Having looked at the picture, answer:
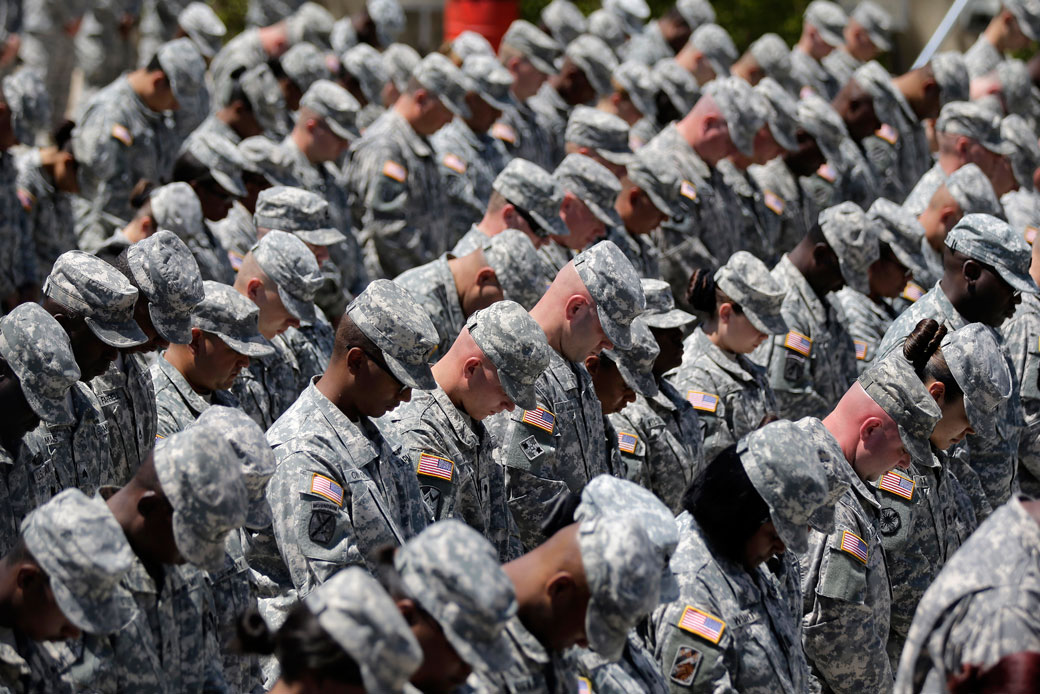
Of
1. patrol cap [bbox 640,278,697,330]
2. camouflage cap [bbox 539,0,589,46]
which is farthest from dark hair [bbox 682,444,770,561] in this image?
camouflage cap [bbox 539,0,589,46]

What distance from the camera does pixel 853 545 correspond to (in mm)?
4699

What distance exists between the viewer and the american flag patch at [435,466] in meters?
4.82

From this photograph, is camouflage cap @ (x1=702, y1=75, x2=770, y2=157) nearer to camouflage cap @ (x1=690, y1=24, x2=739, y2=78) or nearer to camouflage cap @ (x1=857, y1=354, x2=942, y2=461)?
camouflage cap @ (x1=690, y1=24, x2=739, y2=78)

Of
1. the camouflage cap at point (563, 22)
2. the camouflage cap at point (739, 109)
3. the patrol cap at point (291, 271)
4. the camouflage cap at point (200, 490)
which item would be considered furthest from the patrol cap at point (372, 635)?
the camouflage cap at point (563, 22)

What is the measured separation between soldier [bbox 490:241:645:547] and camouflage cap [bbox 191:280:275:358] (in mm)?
986

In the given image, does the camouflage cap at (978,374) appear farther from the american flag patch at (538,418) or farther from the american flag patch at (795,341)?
the american flag patch at (795,341)

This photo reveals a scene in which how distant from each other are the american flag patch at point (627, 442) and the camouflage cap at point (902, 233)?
226cm

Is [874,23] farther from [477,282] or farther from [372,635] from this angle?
[372,635]

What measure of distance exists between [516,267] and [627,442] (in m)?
0.94

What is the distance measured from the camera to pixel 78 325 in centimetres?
500

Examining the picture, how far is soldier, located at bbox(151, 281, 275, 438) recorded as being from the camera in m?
5.36

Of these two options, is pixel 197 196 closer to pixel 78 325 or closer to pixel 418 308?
pixel 78 325

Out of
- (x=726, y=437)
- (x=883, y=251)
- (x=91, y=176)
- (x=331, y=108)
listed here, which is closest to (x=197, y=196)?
(x=331, y=108)

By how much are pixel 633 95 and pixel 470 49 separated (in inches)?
55.2
